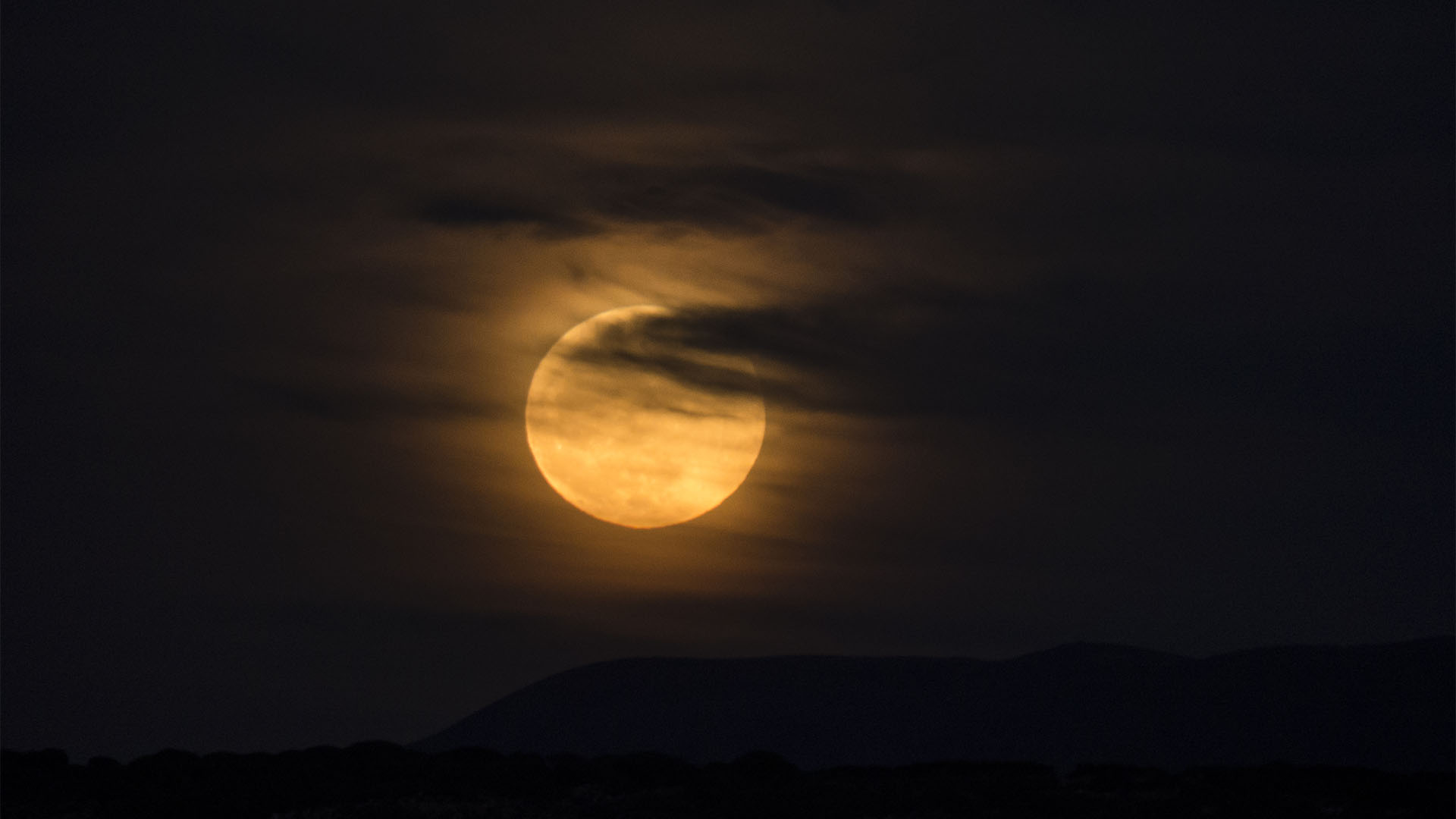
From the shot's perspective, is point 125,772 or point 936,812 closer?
point 936,812

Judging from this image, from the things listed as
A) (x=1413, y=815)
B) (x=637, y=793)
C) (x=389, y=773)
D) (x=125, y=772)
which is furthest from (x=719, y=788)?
(x=125, y=772)

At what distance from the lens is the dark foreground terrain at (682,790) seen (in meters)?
52.6

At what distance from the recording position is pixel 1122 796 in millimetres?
54406

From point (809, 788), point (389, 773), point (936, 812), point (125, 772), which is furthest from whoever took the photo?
point (125, 772)

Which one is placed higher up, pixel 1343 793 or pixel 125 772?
pixel 125 772

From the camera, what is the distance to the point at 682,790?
2372 inches

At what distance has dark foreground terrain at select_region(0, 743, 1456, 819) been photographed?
52.6 metres

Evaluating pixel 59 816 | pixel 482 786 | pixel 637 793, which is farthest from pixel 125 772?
Answer: pixel 637 793

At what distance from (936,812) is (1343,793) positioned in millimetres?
15138

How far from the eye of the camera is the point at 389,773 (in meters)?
65.8

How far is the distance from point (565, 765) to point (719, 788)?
9.98 metres

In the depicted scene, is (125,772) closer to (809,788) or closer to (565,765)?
(565,765)

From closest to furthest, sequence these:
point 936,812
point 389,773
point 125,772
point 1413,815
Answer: point 1413,815, point 936,812, point 389,773, point 125,772

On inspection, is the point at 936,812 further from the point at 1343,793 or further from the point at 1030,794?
the point at 1343,793
